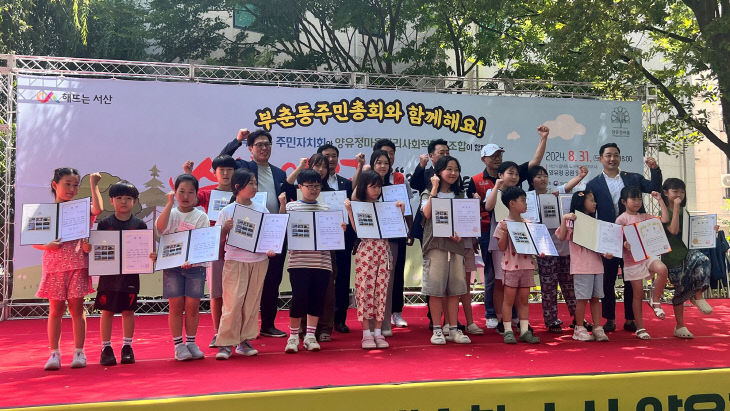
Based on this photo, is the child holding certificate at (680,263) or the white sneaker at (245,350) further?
the child holding certificate at (680,263)

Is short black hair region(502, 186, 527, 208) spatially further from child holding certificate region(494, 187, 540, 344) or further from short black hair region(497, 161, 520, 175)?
short black hair region(497, 161, 520, 175)

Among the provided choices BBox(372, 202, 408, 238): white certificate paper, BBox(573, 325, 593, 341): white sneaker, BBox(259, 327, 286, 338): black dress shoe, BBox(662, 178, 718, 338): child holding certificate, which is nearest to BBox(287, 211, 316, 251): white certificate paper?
BBox(372, 202, 408, 238): white certificate paper

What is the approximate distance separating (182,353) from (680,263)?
420 centimetres

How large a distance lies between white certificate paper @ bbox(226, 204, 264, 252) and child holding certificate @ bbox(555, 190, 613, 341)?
2.52 meters

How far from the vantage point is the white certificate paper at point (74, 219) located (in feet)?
13.2

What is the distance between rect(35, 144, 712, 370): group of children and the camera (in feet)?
13.6

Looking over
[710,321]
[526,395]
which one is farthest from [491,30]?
[526,395]

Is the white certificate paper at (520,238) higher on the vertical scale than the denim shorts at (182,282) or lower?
higher

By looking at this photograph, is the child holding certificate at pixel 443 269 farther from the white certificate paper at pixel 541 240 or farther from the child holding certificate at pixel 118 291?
the child holding certificate at pixel 118 291

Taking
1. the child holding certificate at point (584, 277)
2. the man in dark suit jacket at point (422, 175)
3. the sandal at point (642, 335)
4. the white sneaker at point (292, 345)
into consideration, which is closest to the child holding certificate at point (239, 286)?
the white sneaker at point (292, 345)

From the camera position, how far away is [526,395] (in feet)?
7.59

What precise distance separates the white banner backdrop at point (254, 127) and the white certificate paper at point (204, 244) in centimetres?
305

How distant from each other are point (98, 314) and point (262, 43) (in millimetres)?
7368

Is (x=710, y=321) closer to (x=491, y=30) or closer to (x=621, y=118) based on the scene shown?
(x=621, y=118)
